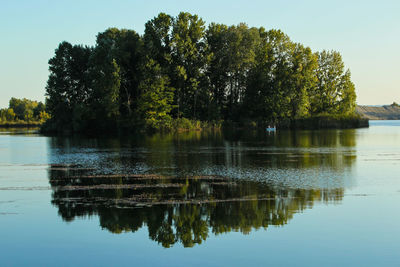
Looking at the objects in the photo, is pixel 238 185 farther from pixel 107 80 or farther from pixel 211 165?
pixel 107 80

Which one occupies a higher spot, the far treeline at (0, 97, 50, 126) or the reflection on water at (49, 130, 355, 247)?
the far treeline at (0, 97, 50, 126)

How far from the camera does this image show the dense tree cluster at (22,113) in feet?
488

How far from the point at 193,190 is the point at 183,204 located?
119 inches

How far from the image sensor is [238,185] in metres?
22.0

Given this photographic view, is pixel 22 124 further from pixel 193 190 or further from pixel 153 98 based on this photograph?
pixel 193 190

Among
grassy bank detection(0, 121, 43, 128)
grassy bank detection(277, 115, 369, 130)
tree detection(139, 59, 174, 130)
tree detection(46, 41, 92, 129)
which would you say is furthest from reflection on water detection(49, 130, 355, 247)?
grassy bank detection(0, 121, 43, 128)

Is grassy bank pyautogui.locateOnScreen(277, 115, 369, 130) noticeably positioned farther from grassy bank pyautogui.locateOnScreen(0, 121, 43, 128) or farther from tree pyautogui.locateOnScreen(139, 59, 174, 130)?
grassy bank pyautogui.locateOnScreen(0, 121, 43, 128)

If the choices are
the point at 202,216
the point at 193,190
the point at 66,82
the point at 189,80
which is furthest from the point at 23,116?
the point at 202,216

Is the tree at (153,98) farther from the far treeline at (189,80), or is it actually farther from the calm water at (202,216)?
the calm water at (202,216)

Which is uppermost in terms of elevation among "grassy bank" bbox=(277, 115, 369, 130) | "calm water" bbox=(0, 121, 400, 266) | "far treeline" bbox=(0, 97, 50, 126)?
"far treeline" bbox=(0, 97, 50, 126)

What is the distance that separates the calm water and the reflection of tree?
0.04m

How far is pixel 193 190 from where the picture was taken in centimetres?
2073

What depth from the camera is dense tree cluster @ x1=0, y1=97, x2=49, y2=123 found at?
148788 mm

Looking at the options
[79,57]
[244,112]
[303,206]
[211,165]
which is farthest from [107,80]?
[303,206]
